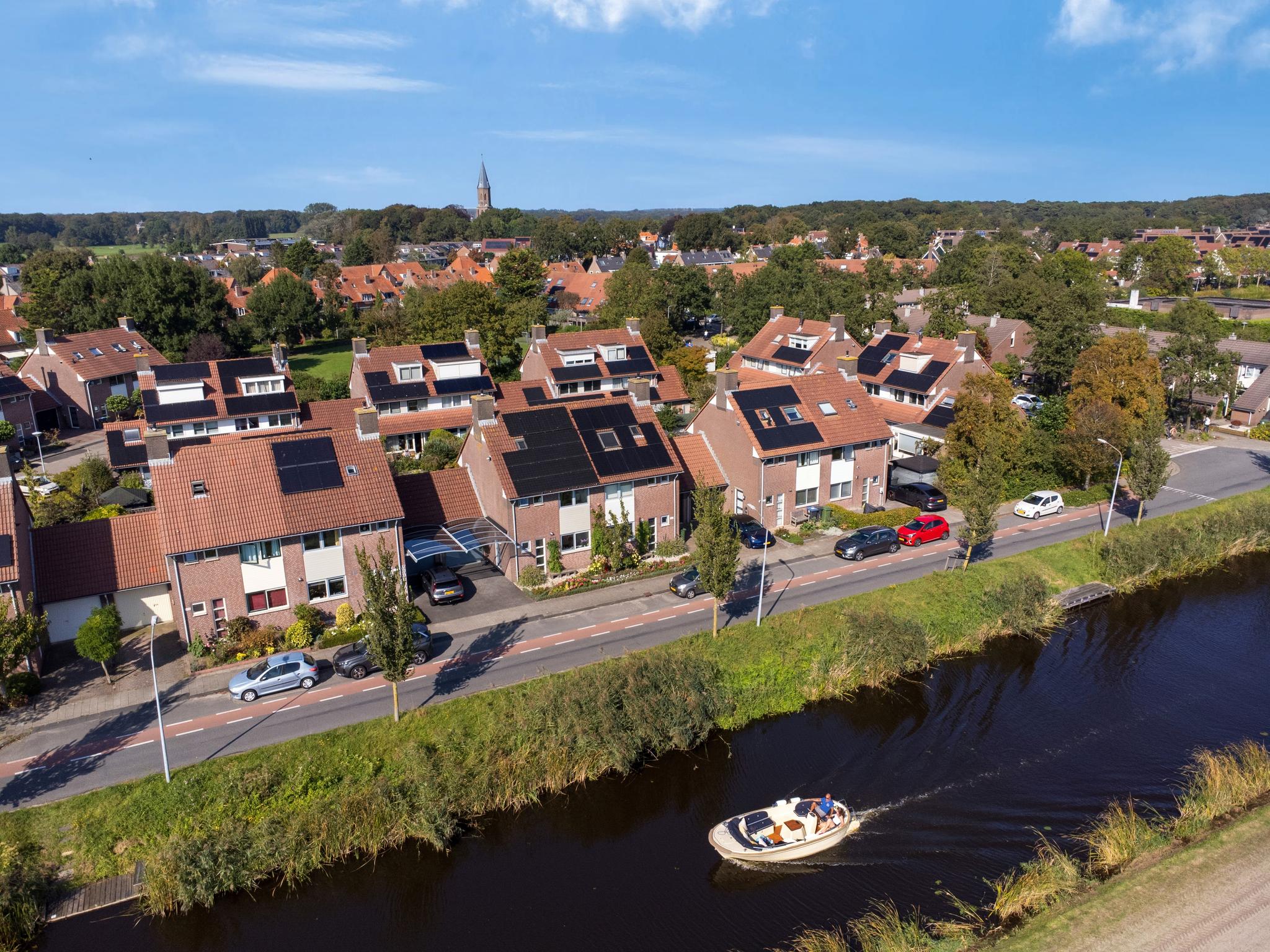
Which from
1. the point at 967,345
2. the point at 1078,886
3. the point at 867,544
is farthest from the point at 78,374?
the point at 1078,886

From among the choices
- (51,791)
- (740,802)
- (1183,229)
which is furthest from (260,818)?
(1183,229)

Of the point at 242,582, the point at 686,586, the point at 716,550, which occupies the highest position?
the point at 716,550

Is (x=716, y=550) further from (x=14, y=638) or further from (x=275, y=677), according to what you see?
(x=14, y=638)

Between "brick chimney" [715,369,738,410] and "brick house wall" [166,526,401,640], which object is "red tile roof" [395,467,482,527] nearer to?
"brick house wall" [166,526,401,640]

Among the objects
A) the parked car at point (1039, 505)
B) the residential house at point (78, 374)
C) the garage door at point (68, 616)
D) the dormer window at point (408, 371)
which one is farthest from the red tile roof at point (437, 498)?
the residential house at point (78, 374)

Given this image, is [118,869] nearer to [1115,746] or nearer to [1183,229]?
[1115,746]

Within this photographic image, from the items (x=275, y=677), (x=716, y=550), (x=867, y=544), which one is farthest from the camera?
(x=867, y=544)

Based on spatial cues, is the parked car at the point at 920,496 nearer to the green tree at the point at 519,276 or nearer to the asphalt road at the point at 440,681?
the asphalt road at the point at 440,681
